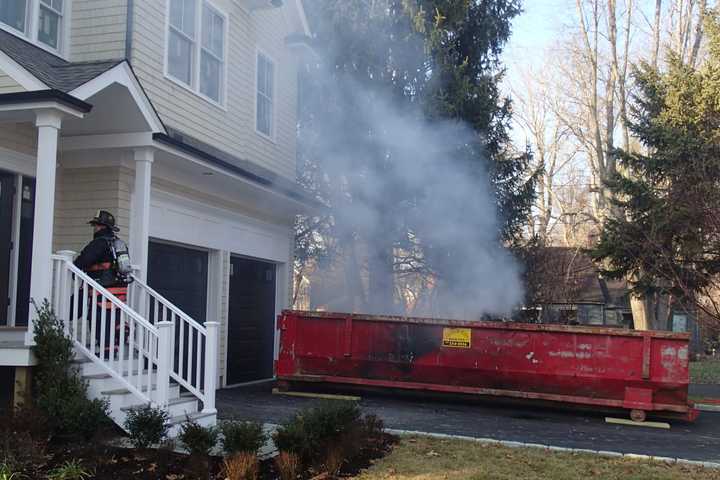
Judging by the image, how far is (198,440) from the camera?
5.90m

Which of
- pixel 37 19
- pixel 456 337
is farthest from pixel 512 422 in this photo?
pixel 37 19

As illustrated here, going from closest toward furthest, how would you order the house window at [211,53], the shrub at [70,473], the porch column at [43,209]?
1. the shrub at [70,473]
2. the porch column at [43,209]
3. the house window at [211,53]

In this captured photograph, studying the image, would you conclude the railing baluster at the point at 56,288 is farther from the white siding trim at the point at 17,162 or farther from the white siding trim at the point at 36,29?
the white siding trim at the point at 36,29

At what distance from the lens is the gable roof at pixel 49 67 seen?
268 inches

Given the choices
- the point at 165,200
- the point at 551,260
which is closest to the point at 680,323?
the point at 551,260

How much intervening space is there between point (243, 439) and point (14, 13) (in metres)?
6.12

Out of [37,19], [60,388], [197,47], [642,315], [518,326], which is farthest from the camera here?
[642,315]

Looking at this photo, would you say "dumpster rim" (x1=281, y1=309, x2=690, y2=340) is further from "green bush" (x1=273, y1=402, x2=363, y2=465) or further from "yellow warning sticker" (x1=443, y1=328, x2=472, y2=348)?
"green bush" (x1=273, y1=402, x2=363, y2=465)

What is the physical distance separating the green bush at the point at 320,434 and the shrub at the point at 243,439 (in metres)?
0.21

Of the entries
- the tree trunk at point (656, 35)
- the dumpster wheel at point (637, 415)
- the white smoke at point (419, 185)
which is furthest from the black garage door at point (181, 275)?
the tree trunk at point (656, 35)

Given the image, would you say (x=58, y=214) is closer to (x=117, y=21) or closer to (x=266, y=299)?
(x=117, y=21)

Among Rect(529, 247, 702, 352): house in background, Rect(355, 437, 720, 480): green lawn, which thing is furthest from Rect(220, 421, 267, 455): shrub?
Rect(529, 247, 702, 352): house in background

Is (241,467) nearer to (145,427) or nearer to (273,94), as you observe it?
(145,427)

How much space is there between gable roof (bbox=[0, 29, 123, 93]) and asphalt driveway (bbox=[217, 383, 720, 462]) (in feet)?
13.8
